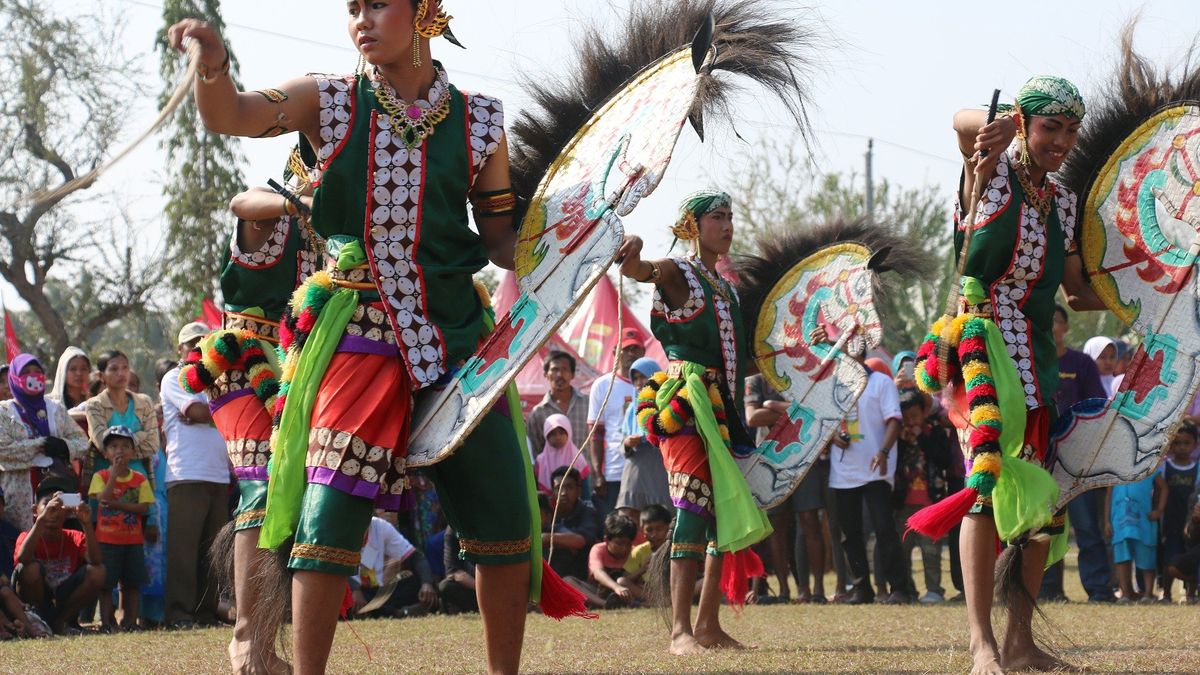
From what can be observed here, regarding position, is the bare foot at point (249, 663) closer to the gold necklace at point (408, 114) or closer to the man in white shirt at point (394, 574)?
the gold necklace at point (408, 114)

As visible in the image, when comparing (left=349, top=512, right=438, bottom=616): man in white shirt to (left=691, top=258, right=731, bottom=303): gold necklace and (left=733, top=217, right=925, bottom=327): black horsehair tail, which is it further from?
(left=691, top=258, right=731, bottom=303): gold necklace

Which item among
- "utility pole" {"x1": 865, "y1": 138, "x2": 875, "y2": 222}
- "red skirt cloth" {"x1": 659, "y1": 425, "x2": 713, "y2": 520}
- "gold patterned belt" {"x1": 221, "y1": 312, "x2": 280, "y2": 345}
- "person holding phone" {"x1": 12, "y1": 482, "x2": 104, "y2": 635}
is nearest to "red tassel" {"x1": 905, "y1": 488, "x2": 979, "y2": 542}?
"red skirt cloth" {"x1": 659, "y1": 425, "x2": 713, "y2": 520}

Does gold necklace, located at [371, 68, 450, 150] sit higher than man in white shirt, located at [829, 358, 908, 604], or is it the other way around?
gold necklace, located at [371, 68, 450, 150]

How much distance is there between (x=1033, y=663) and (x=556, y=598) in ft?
7.20

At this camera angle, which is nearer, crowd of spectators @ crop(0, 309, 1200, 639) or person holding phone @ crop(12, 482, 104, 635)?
person holding phone @ crop(12, 482, 104, 635)

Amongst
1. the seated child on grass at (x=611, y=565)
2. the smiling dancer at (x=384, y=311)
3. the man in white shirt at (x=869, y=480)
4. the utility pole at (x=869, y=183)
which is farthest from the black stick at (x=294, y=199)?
the utility pole at (x=869, y=183)

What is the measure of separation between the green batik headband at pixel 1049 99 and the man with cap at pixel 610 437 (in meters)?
6.79

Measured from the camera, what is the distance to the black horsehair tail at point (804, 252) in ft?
28.7

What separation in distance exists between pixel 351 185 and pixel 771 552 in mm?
9541

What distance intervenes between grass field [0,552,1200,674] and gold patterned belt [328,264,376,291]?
2646 mm

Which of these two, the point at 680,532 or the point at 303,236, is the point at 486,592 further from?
the point at 680,532

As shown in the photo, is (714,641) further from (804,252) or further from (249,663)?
(249,663)

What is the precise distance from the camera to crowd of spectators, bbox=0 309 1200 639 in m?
9.62

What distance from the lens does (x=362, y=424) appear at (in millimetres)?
4086
